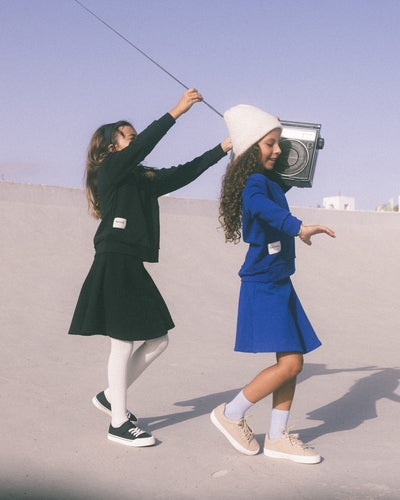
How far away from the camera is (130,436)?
10.3ft

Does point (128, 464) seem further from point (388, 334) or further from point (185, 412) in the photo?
point (388, 334)

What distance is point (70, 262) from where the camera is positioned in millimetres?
13297

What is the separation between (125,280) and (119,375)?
51 centimetres

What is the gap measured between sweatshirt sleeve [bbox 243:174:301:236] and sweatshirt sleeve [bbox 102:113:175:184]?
0.55m

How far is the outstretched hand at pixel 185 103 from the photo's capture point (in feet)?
10.5

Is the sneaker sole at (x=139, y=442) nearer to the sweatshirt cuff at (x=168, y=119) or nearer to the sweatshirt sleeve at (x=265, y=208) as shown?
the sweatshirt sleeve at (x=265, y=208)

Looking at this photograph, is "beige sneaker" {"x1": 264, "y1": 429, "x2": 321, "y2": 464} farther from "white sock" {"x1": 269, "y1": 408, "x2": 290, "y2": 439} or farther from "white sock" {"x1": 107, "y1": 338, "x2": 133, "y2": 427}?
"white sock" {"x1": 107, "y1": 338, "x2": 133, "y2": 427}

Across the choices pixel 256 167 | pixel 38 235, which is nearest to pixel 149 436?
pixel 256 167

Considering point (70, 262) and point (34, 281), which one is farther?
point (70, 262)

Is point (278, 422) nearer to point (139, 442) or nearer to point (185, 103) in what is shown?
point (139, 442)

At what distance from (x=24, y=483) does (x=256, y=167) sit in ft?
6.09

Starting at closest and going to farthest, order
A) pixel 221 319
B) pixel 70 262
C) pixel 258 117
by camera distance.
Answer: pixel 258 117, pixel 221 319, pixel 70 262

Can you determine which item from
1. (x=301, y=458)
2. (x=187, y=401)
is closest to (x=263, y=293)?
(x=301, y=458)

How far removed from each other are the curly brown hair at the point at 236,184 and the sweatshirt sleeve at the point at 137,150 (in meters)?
0.41
